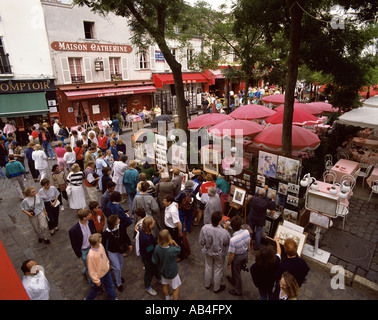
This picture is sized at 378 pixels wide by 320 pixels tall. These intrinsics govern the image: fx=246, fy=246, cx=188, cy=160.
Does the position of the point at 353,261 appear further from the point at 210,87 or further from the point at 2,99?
the point at 210,87

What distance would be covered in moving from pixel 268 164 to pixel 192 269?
356 centimetres

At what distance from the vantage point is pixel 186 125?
11.1 metres

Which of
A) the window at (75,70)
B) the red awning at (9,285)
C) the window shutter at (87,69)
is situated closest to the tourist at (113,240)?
the red awning at (9,285)

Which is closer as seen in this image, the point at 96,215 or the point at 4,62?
the point at 96,215

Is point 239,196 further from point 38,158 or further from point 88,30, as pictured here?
point 88,30

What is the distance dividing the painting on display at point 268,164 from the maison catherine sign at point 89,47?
685 inches

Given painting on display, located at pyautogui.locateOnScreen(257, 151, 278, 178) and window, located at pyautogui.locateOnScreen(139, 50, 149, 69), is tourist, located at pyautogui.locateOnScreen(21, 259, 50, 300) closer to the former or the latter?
painting on display, located at pyautogui.locateOnScreen(257, 151, 278, 178)

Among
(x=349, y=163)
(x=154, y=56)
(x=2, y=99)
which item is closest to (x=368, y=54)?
(x=349, y=163)

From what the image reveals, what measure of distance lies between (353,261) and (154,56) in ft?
75.6

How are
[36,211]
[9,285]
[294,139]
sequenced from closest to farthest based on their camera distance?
[9,285] → [36,211] → [294,139]

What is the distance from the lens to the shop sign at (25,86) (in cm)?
1580

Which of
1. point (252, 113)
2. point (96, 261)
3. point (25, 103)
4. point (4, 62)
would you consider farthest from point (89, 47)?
point (96, 261)

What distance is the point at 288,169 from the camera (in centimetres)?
663

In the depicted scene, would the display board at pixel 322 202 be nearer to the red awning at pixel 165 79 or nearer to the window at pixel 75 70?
the window at pixel 75 70
